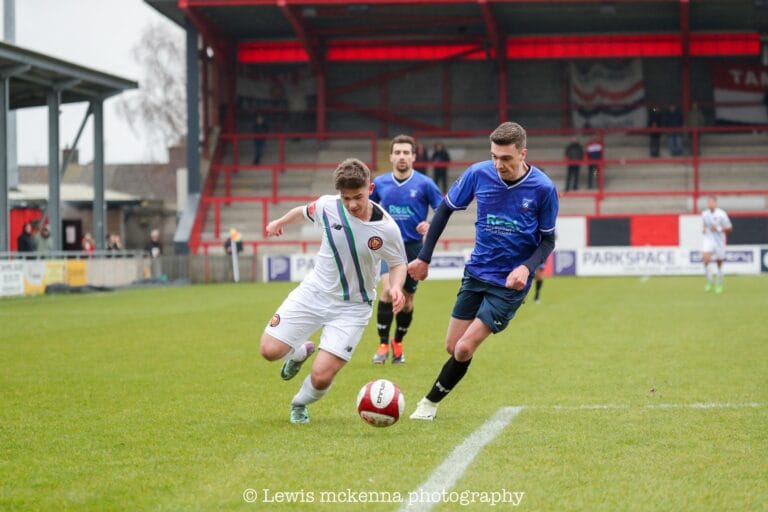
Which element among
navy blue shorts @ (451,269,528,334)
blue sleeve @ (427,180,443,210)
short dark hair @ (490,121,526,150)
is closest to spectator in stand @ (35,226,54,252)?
blue sleeve @ (427,180,443,210)

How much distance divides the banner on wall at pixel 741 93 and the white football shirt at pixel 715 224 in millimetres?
17862

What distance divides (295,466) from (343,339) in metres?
1.70

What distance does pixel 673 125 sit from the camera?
137ft

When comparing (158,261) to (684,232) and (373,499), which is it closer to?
(684,232)

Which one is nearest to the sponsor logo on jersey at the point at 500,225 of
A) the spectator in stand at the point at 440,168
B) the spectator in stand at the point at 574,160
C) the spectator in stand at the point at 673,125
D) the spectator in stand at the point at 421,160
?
the spectator in stand at the point at 421,160

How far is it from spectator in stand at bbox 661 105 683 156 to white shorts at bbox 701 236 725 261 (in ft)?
50.6

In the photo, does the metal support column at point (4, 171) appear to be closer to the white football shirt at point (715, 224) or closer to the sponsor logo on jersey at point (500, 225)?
the white football shirt at point (715, 224)

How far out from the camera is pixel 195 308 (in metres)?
22.1

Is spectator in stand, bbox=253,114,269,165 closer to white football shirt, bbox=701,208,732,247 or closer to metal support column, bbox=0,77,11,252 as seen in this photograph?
metal support column, bbox=0,77,11,252

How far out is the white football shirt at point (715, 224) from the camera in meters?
26.4

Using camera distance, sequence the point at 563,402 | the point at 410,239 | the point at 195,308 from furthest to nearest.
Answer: the point at 195,308, the point at 410,239, the point at 563,402

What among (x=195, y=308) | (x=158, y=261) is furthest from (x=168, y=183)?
(x=195, y=308)

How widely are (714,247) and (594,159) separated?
14298 millimetres

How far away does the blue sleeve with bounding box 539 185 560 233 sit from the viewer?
7.82 m
